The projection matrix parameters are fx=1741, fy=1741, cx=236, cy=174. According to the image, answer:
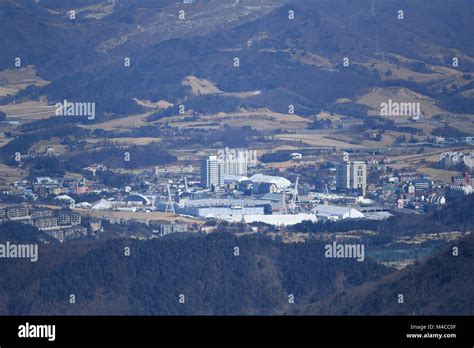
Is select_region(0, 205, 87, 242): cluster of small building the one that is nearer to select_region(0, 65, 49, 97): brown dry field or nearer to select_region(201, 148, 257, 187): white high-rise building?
select_region(201, 148, 257, 187): white high-rise building

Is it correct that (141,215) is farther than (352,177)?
No

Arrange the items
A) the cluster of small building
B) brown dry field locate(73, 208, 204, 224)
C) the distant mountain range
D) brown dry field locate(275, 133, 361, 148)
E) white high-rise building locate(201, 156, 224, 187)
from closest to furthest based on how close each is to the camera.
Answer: the cluster of small building < brown dry field locate(73, 208, 204, 224) < white high-rise building locate(201, 156, 224, 187) < brown dry field locate(275, 133, 361, 148) < the distant mountain range

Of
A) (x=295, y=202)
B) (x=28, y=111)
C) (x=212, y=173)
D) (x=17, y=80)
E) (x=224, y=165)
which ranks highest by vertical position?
(x=17, y=80)

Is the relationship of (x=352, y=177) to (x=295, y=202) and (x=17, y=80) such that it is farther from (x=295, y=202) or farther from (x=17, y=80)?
(x=17, y=80)

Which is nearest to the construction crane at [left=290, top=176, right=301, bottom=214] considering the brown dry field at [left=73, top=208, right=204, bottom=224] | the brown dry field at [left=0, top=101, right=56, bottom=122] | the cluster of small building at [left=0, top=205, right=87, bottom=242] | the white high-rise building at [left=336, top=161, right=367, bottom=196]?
the white high-rise building at [left=336, top=161, right=367, bottom=196]

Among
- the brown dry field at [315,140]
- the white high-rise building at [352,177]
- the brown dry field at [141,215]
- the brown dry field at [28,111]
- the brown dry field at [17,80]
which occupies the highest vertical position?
the brown dry field at [17,80]

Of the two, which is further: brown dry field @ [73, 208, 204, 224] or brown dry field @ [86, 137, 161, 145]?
brown dry field @ [86, 137, 161, 145]

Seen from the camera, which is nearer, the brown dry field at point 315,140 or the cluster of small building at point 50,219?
the cluster of small building at point 50,219

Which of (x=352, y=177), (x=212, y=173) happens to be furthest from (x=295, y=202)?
(x=212, y=173)

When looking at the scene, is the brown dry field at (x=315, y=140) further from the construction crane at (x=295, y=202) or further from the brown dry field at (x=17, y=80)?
the brown dry field at (x=17, y=80)

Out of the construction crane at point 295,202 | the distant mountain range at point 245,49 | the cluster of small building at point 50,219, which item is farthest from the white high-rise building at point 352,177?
the distant mountain range at point 245,49

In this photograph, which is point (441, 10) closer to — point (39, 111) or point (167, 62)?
point (167, 62)
